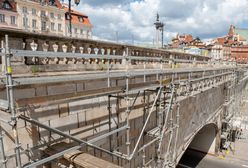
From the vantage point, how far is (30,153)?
2869mm

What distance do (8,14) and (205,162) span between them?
107 ft

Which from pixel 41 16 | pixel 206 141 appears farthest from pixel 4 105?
pixel 41 16

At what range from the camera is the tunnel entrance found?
54.3 ft

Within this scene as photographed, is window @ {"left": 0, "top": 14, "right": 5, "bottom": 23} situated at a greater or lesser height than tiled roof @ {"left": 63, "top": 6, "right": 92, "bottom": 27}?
lesser

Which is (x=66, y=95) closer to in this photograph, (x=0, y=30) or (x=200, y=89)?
(x=0, y=30)

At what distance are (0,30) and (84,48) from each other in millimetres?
1972

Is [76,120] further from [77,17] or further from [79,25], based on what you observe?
[77,17]

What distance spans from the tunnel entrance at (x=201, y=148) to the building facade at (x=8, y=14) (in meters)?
30.0

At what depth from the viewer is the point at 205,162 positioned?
54.3ft

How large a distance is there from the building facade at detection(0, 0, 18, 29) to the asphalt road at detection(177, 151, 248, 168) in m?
30.1

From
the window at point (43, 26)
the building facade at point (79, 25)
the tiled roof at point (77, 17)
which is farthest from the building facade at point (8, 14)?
the tiled roof at point (77, 17)

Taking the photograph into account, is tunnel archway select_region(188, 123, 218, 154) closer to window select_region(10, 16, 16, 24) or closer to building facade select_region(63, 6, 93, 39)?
building facade select_region(63, 6, 93, 39)

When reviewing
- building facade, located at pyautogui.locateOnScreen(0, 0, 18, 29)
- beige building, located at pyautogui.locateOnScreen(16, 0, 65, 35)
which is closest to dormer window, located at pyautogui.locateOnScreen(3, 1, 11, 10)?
building facade, located at pyautogui.locateOnScreen(0, 0, 18, 29)

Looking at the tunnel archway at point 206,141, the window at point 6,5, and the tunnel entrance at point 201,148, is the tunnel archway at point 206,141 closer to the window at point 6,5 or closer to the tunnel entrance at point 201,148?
the tunnel entrance at point 201,148
